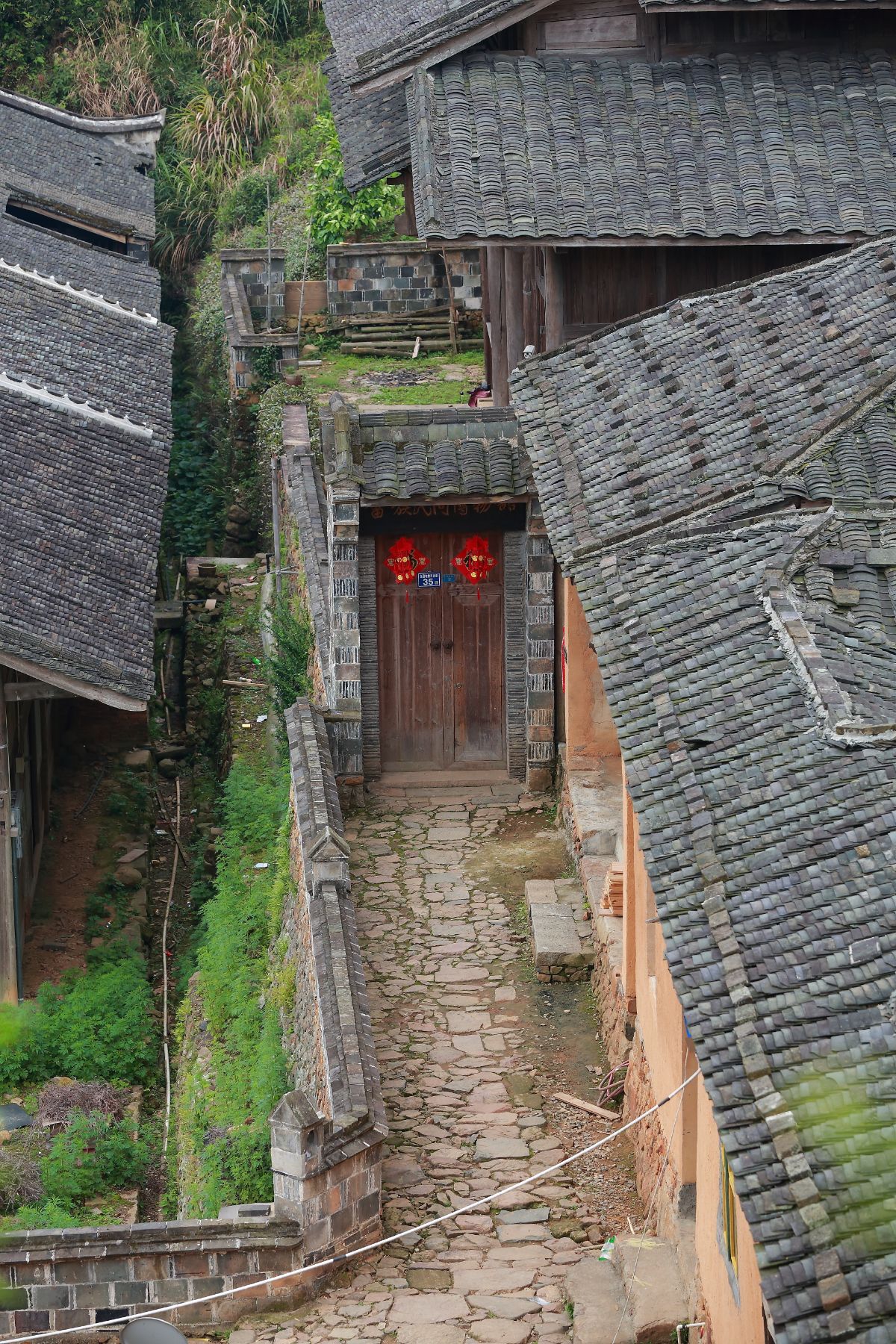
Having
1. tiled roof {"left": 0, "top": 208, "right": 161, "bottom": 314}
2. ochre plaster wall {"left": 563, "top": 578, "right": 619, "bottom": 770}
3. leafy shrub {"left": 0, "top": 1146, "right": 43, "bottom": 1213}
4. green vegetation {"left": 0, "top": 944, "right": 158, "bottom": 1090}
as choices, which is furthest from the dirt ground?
tiled roof {"left": 0, "top": 208, "right": 161, "bottom": 314}

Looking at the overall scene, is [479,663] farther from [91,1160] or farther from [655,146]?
[91,1160]

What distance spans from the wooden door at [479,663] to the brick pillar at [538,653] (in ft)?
1.19

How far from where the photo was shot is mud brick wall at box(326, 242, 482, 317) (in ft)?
102

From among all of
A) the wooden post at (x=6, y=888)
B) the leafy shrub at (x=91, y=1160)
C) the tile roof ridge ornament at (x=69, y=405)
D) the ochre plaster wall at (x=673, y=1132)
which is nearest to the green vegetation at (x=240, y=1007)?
the leafy shrub at (x=91, y=1160)

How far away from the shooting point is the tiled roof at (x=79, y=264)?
26.8 metres

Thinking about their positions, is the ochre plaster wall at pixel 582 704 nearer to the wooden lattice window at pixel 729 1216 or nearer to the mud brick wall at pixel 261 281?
the wooden lattice window at pixel 729 1216

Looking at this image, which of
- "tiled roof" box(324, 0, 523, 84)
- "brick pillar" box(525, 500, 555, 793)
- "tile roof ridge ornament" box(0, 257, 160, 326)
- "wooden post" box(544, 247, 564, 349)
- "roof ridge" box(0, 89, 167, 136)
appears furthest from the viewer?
"roof ridge" box(0, 89, 167, 136)

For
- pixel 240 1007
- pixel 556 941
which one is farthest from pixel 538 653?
pixel 240 1007

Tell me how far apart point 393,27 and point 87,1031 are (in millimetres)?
13022

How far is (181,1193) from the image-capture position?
14289 millimetres

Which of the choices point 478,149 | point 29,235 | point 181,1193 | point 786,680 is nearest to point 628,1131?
point 181,1193

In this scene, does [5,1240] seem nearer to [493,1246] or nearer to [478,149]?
[493,1246]

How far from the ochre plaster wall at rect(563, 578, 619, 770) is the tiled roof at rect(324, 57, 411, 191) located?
16.7 ft

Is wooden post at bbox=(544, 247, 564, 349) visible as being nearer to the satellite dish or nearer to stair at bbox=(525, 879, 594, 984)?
stair at bbox=(525, 879, 594, 984)
